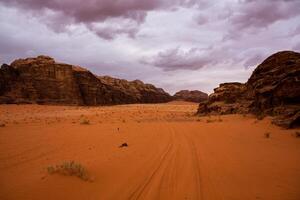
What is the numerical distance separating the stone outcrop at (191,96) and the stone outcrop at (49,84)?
162ft

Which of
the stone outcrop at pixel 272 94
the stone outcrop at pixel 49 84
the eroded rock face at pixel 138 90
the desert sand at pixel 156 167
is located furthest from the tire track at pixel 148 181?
the eroded rock face at pixel 138 90

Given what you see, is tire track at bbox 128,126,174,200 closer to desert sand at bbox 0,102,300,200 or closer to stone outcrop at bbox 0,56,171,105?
desert sand at bbox 0,102,300,200

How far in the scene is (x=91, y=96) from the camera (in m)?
65.2

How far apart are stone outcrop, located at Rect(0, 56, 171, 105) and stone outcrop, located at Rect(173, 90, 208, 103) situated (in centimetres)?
4947

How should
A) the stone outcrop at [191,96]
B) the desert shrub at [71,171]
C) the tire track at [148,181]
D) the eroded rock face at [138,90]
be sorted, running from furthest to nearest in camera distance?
1. the stone outcrop at [191,96]
2. the eroded rock face at [138,90]
3. the desert shrub at [71,171]
4. the tire track at [148,181]

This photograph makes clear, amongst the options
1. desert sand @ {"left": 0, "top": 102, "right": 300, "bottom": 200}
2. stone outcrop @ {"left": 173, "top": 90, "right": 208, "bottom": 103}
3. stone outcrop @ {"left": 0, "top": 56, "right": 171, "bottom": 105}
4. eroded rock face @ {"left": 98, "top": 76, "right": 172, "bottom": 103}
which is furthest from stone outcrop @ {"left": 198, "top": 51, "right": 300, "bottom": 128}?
stone outcrop @ {"left": 173, "top": 90, "right": 208, "bottom": 103}

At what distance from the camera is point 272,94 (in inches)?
688

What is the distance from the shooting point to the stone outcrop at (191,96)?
115312 mm

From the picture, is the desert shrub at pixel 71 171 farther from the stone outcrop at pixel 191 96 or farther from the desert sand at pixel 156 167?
the stone outcrop at pixel 191 96

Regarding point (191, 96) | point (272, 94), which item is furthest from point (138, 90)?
point (272, 94)

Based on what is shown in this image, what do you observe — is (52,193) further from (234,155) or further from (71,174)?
(234,155)

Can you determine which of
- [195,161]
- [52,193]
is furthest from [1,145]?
[195,161]

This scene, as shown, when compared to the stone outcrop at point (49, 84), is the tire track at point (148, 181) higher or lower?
lower

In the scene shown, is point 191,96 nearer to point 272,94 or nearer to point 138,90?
point 138,90
